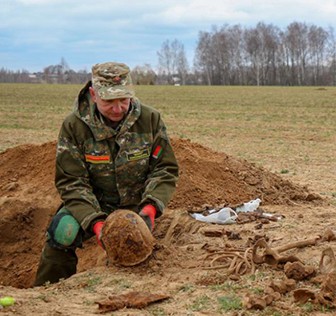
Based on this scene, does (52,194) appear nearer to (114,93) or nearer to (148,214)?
(148,214)

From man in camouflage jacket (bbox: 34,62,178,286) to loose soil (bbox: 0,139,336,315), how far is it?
356 mm

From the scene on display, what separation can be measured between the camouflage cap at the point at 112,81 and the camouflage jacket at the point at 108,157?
0.90ft

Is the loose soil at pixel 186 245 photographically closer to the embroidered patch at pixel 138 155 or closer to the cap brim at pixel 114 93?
the embroidered patch at pixel 138 155

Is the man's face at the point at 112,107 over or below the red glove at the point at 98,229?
over

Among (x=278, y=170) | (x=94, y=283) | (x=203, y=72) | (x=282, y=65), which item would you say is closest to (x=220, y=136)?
(x=278, y=170)

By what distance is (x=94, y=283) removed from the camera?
4.19 m

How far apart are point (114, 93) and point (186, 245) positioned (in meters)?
1.46

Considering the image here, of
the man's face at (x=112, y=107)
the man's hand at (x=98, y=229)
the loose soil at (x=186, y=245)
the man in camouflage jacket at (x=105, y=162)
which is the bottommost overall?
the loose soil at (x=186, y=245)

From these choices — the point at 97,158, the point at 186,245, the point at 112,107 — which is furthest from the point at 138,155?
the point at 186,245

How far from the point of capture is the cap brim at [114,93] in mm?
4430

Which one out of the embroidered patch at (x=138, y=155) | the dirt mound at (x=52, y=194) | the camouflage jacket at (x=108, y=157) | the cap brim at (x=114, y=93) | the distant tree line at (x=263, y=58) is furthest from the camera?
the distant tree line at (x=263, y=58)

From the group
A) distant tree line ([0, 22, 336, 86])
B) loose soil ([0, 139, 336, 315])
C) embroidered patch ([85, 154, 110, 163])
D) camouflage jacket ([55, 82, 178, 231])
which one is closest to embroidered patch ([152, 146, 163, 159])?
camouflage jacket ([55, 82, 178, 231])

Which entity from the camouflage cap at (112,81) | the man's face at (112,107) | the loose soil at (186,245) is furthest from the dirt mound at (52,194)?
the camouflage cap at (112,81)

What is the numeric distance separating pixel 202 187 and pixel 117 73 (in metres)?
2.51
